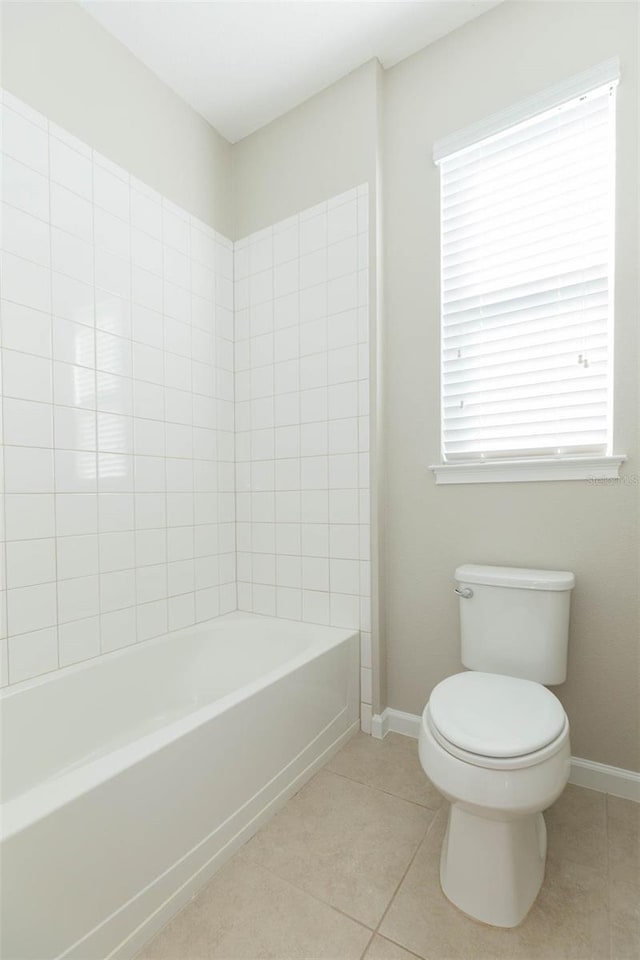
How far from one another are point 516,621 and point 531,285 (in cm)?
121

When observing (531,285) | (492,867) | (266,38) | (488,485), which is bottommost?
(492,867)

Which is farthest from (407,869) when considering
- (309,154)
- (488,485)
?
(309,154)

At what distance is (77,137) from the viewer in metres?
1.76

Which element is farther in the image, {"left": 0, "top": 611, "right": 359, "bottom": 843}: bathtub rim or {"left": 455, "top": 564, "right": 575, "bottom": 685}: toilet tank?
{"left": 455, "top": 564, "right": 575, "bottom": 685}: toilet tank

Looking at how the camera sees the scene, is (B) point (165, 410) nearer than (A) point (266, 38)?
No

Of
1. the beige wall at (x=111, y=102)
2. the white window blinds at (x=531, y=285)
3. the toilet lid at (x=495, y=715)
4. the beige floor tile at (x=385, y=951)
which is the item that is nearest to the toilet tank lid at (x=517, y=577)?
the toilet lid at (x=495, y=715)

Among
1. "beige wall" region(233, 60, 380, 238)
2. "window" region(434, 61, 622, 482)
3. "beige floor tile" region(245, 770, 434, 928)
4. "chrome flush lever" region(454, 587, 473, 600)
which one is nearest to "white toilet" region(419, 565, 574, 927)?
"beige floor tile" region(245, 770, 434, 928)

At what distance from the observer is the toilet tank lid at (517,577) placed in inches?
61.6

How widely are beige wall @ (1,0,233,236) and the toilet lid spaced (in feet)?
7.47

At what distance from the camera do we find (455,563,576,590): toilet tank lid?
1.57 metres

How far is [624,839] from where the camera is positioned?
1.42m

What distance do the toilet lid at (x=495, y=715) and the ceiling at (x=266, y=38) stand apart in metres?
2.40

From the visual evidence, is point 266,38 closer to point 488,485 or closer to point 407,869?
point 488,485

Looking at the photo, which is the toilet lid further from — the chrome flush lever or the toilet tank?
the chrome flush lever
